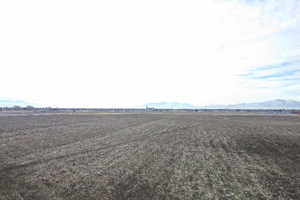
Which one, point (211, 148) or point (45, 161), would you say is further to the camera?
point (211, 148)

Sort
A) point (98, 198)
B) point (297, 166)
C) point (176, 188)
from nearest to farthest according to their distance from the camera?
point (98, 198), point (176, 188), point (297, 166)

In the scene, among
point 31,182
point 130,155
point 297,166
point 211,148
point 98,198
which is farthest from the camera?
point 211,148

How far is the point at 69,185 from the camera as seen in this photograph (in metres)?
7.00

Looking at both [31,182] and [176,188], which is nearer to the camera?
[176,188]

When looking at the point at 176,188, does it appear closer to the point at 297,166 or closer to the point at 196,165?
the point at 196,165

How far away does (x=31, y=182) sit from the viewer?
720 centimetres

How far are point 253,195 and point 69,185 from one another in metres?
6.02

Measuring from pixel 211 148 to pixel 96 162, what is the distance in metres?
7.29

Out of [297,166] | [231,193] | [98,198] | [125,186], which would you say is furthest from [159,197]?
[297,166]

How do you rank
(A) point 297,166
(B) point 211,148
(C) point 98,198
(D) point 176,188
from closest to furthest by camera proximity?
(C) point 98,198 → (D) point 176,188 → (A) point 297,166 → (B) point 211,148

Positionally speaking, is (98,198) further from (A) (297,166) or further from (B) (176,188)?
(A) (297,166)

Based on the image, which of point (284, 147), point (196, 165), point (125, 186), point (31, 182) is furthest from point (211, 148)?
point (31, 182)

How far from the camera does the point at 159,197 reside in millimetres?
6125

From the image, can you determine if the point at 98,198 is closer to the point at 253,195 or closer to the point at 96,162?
the point at 96,162
